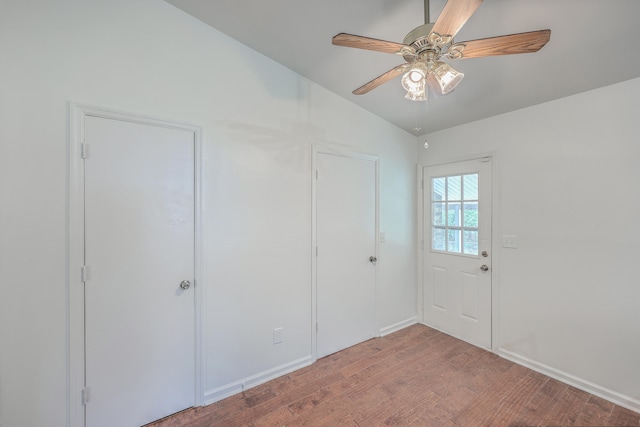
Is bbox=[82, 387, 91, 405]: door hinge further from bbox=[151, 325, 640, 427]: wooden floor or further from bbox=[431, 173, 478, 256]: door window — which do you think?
bbox=[431, 173, 478, 256]: door window

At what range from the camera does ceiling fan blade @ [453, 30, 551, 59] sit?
3.50 feet

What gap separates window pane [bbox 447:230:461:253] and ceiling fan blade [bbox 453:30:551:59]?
6.76 feet

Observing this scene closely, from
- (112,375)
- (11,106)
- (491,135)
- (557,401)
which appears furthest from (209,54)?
(557,401)

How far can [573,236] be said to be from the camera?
209cm

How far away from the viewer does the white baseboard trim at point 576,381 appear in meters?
1.82

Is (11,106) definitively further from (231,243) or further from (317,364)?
(317,364)

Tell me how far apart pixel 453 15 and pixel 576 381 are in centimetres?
288

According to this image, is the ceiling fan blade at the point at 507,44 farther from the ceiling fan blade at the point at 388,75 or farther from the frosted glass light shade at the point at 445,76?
the ceiling fan blade at the point at 388,75

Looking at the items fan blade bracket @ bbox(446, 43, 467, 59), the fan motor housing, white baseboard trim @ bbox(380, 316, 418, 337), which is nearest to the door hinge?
white baseboard trim @ bbox(380, 316, 418, 337)

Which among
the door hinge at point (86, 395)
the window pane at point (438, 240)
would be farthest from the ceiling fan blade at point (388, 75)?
the door hinge at point (86, 395)

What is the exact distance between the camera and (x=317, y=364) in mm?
2391

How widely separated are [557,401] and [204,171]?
10.5 feet

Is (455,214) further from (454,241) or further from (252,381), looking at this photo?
(252,381)

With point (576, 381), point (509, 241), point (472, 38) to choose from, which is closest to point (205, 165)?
point (472, 38)
